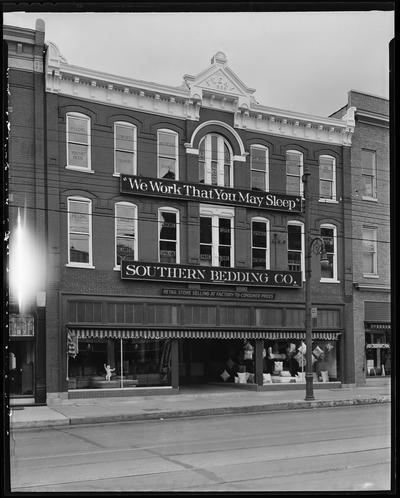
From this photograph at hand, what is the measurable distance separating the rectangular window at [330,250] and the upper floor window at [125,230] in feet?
14.0

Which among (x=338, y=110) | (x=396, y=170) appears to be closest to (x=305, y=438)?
(x=338, y=110)

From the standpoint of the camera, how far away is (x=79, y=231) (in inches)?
505

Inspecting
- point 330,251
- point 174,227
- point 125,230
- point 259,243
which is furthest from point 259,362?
point 330,251

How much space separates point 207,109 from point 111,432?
726 cm

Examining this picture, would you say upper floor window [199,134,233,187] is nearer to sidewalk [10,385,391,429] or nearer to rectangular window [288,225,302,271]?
rectangular window [288,225,302,271]

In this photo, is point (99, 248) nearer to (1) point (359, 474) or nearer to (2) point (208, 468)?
(2) point (208, 468)

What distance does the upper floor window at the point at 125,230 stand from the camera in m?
13.1

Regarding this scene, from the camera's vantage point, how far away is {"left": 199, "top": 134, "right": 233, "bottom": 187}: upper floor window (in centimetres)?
1223

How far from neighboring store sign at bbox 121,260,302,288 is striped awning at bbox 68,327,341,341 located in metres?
2.25

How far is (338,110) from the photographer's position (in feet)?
29.2

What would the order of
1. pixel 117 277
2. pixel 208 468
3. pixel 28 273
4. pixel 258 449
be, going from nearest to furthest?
pixel 28 273 < pixel 208 468 < pixel 258 449 < pixel 117 277

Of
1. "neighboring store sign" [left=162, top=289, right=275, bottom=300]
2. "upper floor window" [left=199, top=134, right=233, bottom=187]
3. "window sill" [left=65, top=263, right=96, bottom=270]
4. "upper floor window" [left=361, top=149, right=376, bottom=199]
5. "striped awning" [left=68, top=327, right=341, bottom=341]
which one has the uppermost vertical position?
"upper floor window" [left=199, top=134, right=233, bottom=187]

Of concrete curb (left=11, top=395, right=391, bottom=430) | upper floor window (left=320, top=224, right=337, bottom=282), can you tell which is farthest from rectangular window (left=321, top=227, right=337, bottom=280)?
concrete curb (left=11, top=395, right=391, bottom=430)

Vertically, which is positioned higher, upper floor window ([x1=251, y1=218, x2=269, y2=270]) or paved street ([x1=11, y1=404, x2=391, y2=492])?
upper floor window ([x1=251, y1=218, x2=269, y2=270])
